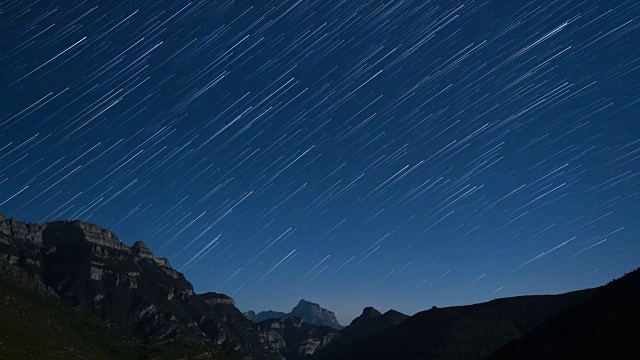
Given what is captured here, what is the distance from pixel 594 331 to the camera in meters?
65.4

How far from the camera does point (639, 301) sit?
228 feet

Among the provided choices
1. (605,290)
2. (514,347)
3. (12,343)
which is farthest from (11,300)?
(605,290)

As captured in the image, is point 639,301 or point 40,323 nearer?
point 639,301

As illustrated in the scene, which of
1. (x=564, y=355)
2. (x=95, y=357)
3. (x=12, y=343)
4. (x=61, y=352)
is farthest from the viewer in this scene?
(x=95, y=357)

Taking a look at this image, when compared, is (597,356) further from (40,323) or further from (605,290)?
(40,323)

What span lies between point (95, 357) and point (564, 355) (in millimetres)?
180030

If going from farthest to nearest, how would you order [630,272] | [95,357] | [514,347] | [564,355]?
[95,357], [630,272], [514,347], [564,355]

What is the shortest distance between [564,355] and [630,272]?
37.5 metres

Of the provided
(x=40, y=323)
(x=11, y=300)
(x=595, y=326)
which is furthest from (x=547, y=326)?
(x=11, y=300)

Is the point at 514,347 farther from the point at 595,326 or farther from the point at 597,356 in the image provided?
the point at 597,356

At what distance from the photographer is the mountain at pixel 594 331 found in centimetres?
5788

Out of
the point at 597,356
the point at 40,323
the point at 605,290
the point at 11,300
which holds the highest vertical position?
the point at 11,300

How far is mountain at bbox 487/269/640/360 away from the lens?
190 ft

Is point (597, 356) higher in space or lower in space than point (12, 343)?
lower
